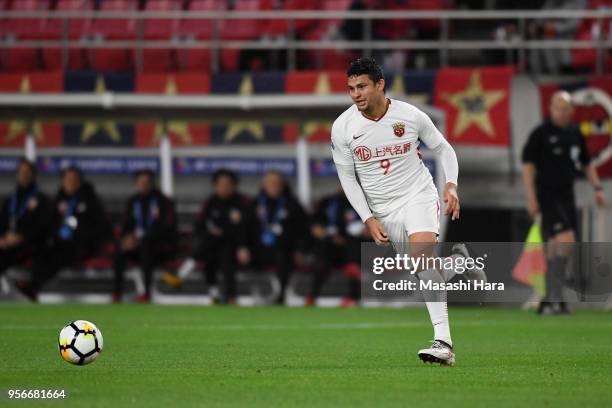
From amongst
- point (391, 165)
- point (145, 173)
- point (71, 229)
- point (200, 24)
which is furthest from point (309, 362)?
point (200, 24)

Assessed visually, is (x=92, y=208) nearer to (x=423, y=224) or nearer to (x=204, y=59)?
(x=204, y=59)

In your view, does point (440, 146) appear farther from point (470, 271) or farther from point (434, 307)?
point (434, 307)

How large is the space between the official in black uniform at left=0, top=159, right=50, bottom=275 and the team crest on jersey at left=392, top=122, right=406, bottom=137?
32.5ft

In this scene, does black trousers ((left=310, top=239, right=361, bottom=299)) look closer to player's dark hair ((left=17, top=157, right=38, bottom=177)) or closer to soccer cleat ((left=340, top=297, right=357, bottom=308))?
soccer cleat ((left=340, top=297, right=357, bottom=308))

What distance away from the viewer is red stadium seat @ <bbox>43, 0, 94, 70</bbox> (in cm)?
2044

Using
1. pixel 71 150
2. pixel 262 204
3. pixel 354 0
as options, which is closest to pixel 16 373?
pixel 262 204

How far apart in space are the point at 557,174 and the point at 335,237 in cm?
375

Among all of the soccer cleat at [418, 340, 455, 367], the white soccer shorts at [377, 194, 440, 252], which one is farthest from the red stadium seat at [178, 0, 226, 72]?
the soccer cleat at [418, 340, 455, 367]

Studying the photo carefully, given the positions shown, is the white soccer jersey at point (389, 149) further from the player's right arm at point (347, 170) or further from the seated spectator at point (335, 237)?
the seated spectator at point (335, 237)

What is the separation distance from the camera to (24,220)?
→ 58.2 feet

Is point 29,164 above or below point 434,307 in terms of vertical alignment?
above

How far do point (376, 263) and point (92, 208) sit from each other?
8.79 m

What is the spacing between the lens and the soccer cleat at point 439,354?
8.33 metres

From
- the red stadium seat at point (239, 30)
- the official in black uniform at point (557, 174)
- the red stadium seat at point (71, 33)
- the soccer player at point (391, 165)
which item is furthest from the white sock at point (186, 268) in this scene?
the soccer player at point (391, 165)
